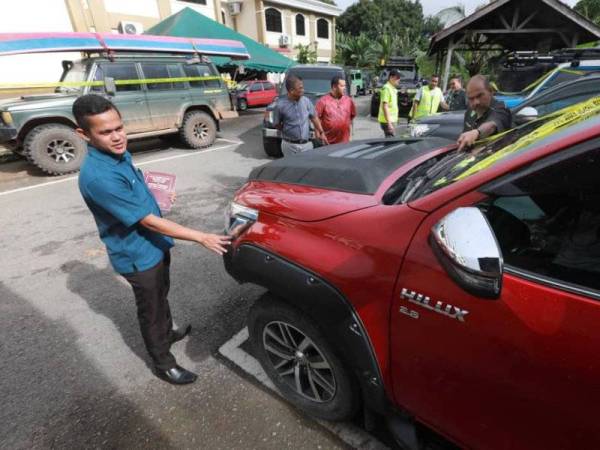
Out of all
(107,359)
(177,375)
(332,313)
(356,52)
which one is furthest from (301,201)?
(356,52)

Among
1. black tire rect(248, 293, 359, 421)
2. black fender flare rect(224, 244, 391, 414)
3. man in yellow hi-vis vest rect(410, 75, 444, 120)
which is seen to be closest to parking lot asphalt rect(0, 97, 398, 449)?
black tire rect(248, 293, 359, 421)

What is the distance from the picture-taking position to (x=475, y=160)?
1.52m

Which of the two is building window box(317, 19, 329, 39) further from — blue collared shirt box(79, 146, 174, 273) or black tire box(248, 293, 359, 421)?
black tire box(248, 293, 359, 421)

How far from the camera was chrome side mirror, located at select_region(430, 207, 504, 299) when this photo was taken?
3.20 feet

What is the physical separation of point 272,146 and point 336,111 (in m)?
2.87

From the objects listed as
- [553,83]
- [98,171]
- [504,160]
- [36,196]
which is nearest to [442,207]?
[504,160]

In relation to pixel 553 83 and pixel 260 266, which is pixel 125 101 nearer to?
pixel 260 266

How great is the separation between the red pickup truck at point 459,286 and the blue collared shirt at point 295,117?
3.16m

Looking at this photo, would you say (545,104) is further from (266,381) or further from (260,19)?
(260,19)

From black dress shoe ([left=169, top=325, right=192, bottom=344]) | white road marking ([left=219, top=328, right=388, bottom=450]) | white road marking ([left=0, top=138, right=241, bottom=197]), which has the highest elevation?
white road marking ([left=0, top=138, right=241, bottom=197])

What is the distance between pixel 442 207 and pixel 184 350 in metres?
2.07

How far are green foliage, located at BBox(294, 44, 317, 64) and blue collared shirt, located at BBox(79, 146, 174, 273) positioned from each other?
2947cm

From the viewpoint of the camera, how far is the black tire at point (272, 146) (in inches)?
291

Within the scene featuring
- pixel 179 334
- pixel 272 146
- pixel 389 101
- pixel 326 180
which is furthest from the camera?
pixel 272 146
